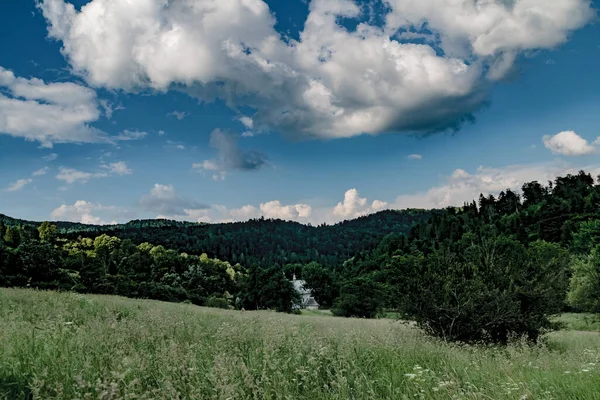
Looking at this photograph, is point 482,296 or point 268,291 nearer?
point 482,296

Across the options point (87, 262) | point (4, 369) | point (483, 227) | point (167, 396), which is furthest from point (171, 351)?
point (483, 227)

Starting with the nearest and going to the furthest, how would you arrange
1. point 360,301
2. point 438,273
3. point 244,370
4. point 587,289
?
point 244,370 → point 438,273 → point 587,289 → point 360,301

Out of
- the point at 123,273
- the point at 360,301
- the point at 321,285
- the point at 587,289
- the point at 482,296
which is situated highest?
the point at 482,296

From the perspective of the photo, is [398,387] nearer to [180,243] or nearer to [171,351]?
[171,351]

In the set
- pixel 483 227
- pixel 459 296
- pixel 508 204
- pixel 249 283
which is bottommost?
pixel 249 283

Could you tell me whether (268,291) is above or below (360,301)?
above

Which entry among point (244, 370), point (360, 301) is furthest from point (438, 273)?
point (360, 301)

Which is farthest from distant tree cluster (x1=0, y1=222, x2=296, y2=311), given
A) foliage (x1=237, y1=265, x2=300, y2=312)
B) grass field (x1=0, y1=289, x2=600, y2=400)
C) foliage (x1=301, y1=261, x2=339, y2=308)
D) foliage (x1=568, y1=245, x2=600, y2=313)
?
foliage (x1=568, y1=245, x2=600, y2=313)

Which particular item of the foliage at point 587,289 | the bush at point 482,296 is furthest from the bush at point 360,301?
the bush at point 482,296

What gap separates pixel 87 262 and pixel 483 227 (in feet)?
292

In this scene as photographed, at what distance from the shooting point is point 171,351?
4961 millimetres

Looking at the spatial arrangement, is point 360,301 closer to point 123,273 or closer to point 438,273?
point 123,273

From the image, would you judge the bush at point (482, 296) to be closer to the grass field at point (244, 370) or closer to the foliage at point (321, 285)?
the grass field at point (244, 370)

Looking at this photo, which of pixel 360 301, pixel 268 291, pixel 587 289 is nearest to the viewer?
pixel 587 289
